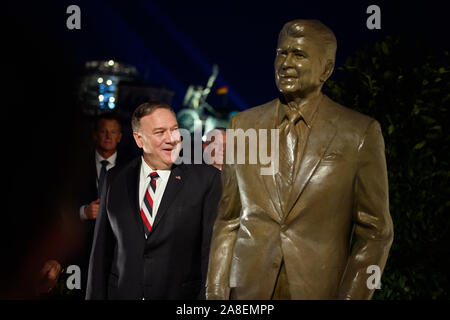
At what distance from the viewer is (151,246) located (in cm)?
421

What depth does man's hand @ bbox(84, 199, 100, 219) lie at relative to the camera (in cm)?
573

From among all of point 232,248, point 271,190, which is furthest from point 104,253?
point 271,190

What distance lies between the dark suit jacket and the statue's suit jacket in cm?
112

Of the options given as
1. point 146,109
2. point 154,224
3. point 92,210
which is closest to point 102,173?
point 92,210

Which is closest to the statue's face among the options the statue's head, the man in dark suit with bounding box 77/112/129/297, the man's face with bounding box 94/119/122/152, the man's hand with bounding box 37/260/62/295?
the statue's head

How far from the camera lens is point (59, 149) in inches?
253

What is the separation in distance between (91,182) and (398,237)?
2730mm

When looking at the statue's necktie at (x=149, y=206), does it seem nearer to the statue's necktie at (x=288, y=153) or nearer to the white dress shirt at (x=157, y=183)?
the white dress shirt at (x=157, y=183)

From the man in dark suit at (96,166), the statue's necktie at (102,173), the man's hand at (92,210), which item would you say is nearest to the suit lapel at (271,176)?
the man's hand at (92,210)

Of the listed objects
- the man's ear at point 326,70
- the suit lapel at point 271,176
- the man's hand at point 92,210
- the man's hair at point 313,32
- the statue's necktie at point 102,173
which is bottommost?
the man's hand at point 92,210

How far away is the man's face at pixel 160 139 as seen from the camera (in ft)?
14.4

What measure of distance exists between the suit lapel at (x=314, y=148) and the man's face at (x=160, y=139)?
143 cm

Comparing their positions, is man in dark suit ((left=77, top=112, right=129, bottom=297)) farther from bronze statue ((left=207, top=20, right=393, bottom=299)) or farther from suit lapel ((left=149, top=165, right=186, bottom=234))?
bronze statue ((left=207, top=20, right=393, bottom=299))

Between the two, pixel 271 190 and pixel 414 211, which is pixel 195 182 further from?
pixel 414 211
